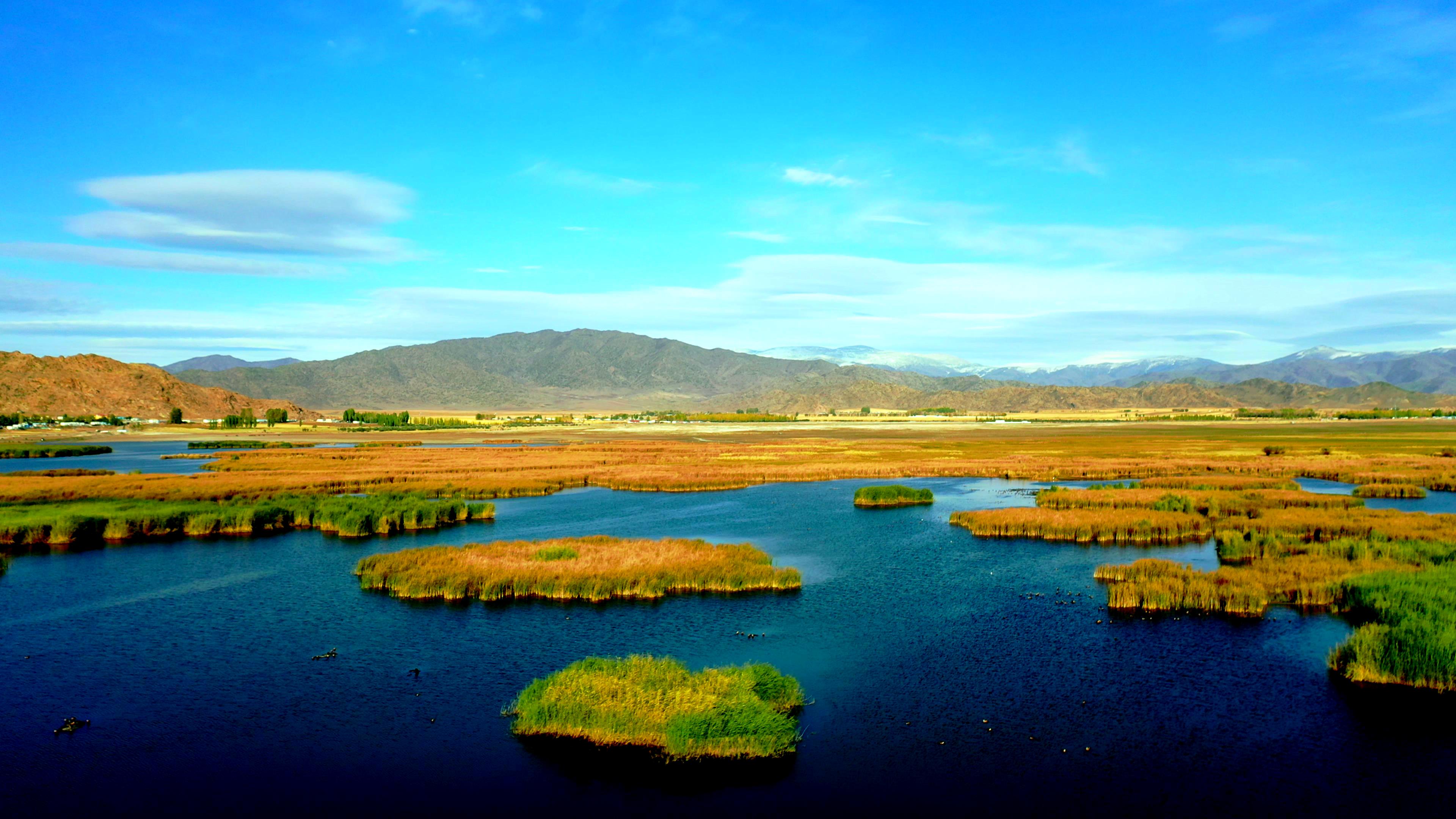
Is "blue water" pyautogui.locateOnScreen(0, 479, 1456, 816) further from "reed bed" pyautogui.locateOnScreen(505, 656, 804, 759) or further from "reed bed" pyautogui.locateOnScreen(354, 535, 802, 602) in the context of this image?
"reed bed" pyautogui.locateOnScreen(354, 535, 802, 602)

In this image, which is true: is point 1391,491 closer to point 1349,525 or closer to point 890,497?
point 1349,525

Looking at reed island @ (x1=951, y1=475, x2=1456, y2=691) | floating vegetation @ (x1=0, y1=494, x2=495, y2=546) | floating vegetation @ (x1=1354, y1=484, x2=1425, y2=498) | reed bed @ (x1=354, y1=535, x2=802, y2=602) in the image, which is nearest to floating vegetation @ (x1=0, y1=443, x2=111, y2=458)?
floating vegetation @ (x1=0, y1=494, x2=495, y2=546)

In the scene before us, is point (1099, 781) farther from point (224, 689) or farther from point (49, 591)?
point (49, 591)

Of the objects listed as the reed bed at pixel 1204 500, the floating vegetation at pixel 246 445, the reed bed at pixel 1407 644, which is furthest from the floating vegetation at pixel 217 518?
the floating vegetation at pixel 246 445

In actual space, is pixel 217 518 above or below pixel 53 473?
below

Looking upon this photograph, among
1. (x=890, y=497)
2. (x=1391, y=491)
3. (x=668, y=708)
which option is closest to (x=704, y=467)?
(x=890, y=497)

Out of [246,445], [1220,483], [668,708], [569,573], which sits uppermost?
[246,445]

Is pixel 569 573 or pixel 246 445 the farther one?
pixel 246 445
